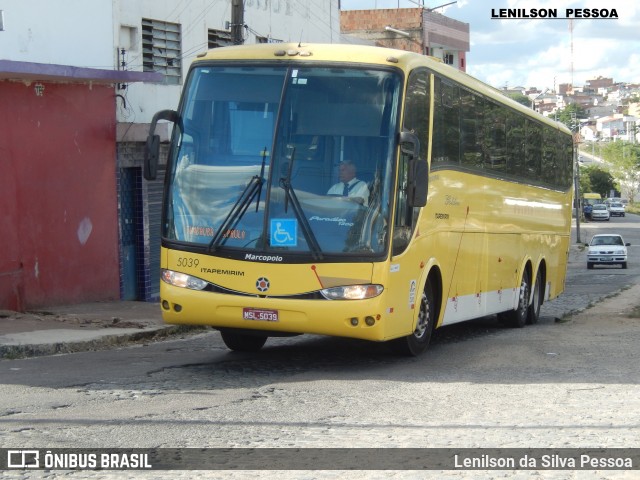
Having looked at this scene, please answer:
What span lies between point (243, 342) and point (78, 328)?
356cm

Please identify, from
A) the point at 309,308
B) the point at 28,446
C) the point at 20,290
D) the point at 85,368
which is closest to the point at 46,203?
the point at 20,290

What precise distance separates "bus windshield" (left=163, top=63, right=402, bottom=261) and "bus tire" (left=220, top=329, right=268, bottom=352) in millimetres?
2054

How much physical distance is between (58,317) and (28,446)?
10023mm

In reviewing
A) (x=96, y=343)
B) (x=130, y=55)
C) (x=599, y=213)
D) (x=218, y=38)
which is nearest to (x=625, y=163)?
(x=599, y=213)

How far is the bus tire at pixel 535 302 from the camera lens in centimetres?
2021

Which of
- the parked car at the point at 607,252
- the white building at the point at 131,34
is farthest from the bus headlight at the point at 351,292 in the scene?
the parked car at the point at 607,252

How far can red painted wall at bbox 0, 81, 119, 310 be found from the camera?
17.7 m

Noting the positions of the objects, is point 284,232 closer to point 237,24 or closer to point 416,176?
point 416,176

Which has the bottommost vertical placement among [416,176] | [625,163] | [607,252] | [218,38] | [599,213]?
[599,213]

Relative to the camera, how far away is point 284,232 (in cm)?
1147

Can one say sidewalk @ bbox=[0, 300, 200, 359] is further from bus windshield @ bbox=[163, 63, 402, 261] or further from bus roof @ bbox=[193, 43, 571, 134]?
bus roof @ bbox=[193, 43, 571, 134]

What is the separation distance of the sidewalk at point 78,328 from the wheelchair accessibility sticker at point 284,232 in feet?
14.2

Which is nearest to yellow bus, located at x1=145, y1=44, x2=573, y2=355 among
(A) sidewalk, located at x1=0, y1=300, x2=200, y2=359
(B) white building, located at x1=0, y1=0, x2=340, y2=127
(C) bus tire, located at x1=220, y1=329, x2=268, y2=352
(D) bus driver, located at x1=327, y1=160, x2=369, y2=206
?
(D) bus driver, located at x1=327, y1=160, x2=369, y2=206

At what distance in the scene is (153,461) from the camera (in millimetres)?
7355
